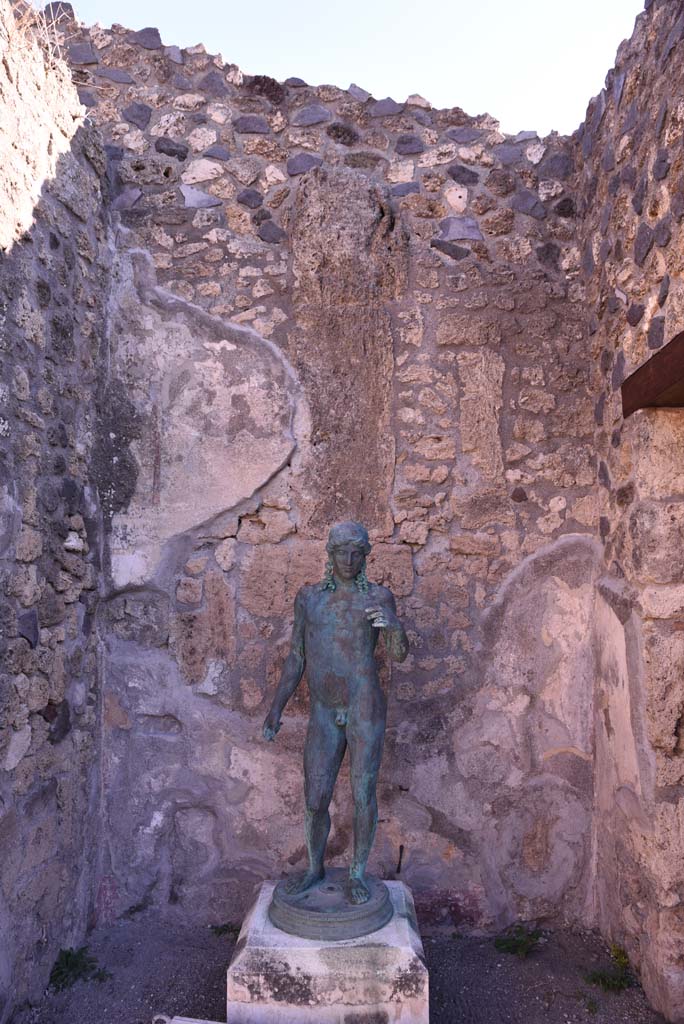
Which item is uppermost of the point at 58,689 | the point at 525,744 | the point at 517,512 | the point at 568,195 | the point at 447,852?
the point at 568,195

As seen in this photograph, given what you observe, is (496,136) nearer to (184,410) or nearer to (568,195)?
(568,195)

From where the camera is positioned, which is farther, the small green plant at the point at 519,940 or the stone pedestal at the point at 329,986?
the small green plant at the point at 519,940

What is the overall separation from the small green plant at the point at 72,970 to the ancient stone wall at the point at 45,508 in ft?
0.19

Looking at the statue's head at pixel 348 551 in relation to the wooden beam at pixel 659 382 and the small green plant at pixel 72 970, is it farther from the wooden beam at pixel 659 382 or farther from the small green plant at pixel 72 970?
the small green plant at pixel 72 970

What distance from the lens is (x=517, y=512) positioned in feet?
10.9

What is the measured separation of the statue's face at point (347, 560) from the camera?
2.62m

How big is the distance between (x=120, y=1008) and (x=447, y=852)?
4.72ft

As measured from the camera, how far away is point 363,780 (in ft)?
8.59

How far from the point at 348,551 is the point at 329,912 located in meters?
1.23

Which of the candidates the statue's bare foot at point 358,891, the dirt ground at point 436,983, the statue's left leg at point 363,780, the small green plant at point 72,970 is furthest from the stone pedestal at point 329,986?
the small green plant at point 72,970

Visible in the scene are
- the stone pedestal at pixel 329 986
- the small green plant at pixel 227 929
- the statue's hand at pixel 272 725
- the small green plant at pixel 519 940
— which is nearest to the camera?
the stone pedestal at pixel 329 986

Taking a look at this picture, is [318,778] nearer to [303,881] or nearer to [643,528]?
[303,881]

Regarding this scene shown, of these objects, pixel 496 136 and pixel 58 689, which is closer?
pixel 58 689

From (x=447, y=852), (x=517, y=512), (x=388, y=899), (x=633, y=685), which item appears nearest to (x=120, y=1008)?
(x=388, y=899)
